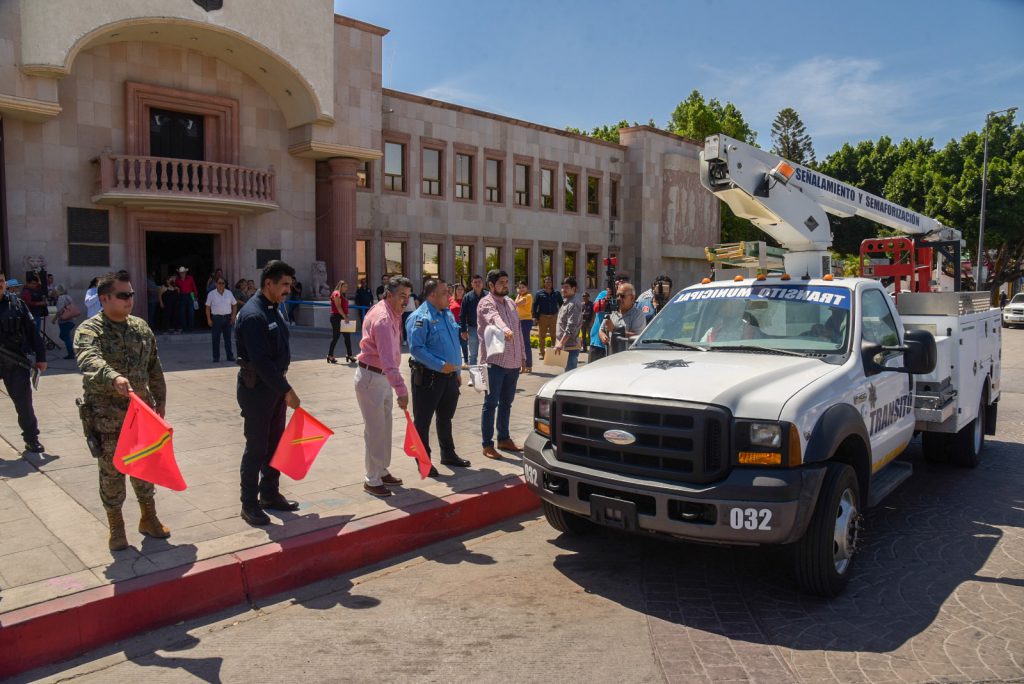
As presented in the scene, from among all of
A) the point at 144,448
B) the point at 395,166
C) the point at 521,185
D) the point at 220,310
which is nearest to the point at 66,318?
the point at 220,310

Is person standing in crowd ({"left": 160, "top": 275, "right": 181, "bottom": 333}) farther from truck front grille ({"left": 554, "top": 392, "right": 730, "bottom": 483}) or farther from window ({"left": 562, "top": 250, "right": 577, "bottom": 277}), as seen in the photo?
truck front grille ({"left": 554, "top": 392, "right": 730, "bottom": 483})

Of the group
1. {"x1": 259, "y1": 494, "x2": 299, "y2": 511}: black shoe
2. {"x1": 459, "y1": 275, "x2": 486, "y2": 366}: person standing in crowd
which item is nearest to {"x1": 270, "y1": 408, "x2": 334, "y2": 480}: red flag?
{"x1": 259, "y1": 494, "x2": 299, "y2": 511}: black shoe

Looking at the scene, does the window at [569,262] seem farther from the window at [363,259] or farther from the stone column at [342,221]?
the stone column at [342,221]

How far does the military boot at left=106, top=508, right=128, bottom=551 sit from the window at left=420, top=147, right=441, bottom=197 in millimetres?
24468

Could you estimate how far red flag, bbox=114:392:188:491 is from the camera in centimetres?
462

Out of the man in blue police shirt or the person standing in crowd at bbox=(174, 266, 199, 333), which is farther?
the person standing in crowd at bbox=(174, 266, 199, 333)

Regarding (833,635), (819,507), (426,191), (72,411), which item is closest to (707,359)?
(819,507)

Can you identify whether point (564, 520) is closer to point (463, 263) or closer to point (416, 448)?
point (416, 448)

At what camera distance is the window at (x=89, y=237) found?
19.8 meters

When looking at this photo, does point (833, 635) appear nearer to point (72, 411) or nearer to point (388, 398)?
point (388, 398)

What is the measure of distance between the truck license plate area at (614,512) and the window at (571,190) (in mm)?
30500

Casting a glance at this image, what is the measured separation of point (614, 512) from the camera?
448 cm

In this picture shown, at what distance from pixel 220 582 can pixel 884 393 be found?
4762mm

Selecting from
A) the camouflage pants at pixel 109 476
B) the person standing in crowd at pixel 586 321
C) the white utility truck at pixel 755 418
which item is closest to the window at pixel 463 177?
the person standing in crowd at pixel 586 321
